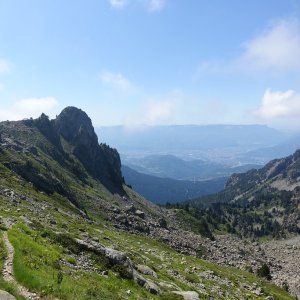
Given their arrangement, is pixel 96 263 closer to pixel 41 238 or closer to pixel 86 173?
pixel 41 238

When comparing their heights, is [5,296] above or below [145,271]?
above

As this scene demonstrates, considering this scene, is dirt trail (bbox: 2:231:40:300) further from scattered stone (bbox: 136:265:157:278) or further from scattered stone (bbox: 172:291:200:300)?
scattered stone (bbox: 136:265:157:278)

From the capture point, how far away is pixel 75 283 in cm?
2384

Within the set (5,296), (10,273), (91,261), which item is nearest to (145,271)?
(91,261)

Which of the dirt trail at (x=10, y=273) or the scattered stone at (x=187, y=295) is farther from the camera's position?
the scattered stone at (x=187, y=295)

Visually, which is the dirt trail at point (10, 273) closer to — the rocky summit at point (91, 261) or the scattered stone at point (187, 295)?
the rocky summit at point (91, 261)

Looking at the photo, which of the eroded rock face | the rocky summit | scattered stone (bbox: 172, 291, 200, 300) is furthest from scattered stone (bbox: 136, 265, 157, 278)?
the eroded rock face

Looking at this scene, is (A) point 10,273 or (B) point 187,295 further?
(B) point 187,295

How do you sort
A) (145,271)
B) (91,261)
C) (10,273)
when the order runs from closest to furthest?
(10,273), (91,261), (145,271)

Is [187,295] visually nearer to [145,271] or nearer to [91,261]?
[145,271]

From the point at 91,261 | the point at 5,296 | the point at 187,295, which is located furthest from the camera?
the point at 187,295

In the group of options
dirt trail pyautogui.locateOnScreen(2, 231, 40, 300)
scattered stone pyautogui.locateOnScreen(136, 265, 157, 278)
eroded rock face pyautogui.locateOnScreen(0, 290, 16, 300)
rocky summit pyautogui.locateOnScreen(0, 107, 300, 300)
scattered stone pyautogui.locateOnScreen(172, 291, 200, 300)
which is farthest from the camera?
scattered stone pyautogui.locateOnScreen(136, 265, 157, 278)

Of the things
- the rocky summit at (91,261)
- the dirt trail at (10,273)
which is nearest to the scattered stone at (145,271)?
the rocky summit at (91,261)

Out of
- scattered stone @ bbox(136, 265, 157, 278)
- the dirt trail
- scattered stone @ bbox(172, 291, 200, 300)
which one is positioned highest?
the dirt trail
